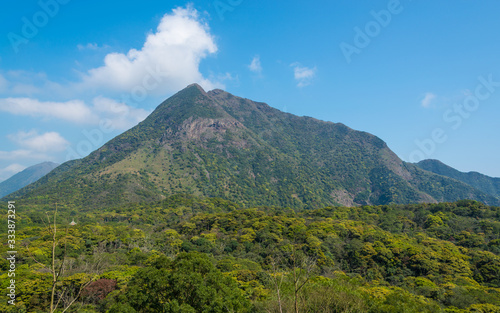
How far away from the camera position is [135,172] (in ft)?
496

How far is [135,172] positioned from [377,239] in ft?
453

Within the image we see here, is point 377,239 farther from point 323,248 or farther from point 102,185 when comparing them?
point 102,185

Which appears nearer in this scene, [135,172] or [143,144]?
[135,172]

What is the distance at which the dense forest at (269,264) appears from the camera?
19.6 metres

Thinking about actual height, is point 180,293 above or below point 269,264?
above

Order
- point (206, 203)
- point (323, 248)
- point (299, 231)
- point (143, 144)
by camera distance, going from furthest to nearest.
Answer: point (143, 144) < point (206, 203) < point (299, 231) < point (323, 248)

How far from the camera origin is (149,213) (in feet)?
313

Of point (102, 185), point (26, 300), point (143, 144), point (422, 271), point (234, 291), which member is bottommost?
point (422, 271)

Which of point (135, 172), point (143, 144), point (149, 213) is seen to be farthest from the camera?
point (143, 144)

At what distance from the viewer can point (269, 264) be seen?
114 feet

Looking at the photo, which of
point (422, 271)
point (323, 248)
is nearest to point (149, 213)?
point (323, 248)

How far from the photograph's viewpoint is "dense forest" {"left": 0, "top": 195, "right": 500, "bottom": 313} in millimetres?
19578

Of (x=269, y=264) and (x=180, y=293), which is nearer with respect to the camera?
(x=180, y=293)

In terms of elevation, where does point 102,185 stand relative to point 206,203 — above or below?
above
